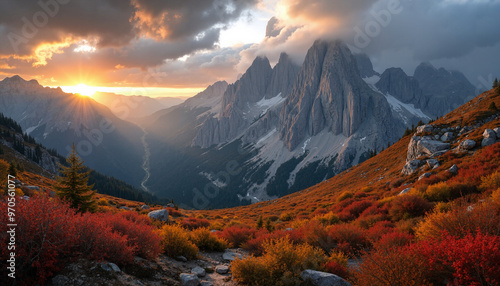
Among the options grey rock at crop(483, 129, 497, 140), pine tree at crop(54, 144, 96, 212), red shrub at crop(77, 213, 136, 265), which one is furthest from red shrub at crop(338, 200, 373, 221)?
pine tree at crop(54, 144, 96, 212)

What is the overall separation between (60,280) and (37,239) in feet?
4.49

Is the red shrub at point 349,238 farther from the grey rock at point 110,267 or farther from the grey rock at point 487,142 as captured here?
the grey rock at point 487,142

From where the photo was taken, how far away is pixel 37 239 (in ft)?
21.8

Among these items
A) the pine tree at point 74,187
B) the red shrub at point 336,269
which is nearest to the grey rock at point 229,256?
the red shrub at point 336,269

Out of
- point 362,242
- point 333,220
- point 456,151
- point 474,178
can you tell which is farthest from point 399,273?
point 456,151

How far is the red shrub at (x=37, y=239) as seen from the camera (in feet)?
20.2

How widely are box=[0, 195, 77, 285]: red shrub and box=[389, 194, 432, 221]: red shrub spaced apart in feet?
58.4

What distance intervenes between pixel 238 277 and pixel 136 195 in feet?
514

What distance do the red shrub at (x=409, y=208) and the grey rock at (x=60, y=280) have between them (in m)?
17.5

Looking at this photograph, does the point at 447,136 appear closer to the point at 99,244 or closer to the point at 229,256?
the point at 229,256

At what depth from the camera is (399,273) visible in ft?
20.8

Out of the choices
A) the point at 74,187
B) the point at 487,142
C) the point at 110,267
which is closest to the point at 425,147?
the point at 487,142

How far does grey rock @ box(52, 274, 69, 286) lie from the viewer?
6371 mm

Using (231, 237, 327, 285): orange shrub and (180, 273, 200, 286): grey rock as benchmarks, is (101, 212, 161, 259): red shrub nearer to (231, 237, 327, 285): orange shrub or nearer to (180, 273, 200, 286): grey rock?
(180, 273, 200, 286): grey rock
